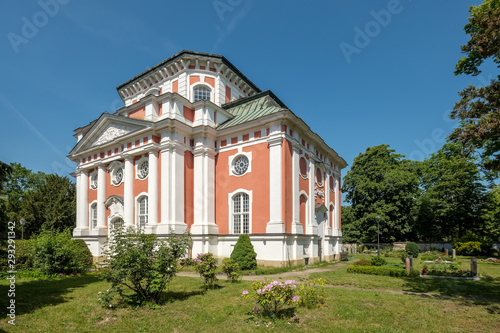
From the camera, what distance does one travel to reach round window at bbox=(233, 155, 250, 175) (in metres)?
19.1

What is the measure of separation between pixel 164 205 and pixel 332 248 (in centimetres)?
1392

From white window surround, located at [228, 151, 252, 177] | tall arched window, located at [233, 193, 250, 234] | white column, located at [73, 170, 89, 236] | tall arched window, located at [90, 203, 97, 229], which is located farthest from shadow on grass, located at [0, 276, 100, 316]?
white column, located at [73, 170, 89, 236]

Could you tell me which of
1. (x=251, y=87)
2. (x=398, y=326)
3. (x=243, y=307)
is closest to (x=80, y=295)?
(x=243, y=307)

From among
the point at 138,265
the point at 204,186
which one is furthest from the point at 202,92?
the point at 138,265

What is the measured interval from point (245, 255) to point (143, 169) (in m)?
9.44

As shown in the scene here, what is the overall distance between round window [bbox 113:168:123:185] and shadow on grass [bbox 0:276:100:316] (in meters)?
8.93

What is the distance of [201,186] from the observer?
19500mm

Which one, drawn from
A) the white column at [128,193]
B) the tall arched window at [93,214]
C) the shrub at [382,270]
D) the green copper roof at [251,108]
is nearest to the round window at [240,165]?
the green copper roof at [251,108]

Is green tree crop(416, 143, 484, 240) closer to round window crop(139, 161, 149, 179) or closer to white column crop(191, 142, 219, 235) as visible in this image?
white column crop(191, 142, 219, 235)

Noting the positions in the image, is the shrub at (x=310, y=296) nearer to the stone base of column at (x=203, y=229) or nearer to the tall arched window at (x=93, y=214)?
the stone base of column at (x=203, y=229)

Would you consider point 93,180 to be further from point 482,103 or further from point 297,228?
point 482,103

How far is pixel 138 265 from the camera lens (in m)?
8.25

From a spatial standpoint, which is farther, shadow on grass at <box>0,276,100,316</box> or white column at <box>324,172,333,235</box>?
white column at <box>324,172,333,235</box>

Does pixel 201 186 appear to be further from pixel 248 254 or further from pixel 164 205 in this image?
pixel 248 254
